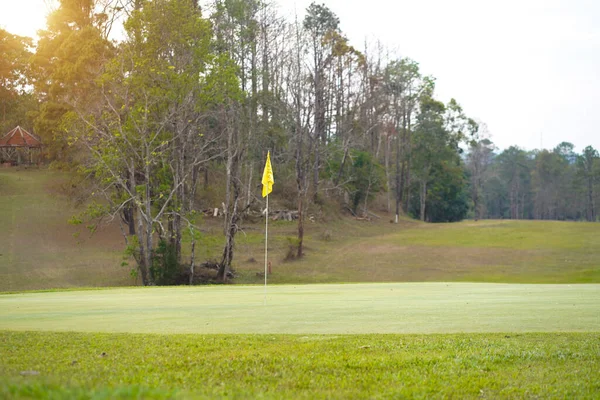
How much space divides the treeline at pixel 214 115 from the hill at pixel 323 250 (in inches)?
103

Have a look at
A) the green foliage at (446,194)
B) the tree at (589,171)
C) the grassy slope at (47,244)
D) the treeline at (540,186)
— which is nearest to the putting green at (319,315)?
the grassy slope at (47,244)

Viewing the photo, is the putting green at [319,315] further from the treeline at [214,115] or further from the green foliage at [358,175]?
the green foliage at [358,175]

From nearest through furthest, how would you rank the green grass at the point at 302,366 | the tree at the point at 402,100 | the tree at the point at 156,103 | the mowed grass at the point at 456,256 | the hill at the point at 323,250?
the green grass at the point at 302,366 → the tree at the point at 156,103 → the mowed grass at the point at 456,256 → the hill at the point at 323,250 → the tree at the point at 402,100

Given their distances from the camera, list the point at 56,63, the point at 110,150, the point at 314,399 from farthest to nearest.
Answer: the point at 56,63, the point at 110,150, the point at 314,399

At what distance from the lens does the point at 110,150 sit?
31.1 metres

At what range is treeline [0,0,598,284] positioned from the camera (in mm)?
32000

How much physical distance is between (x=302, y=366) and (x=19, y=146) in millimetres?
57796

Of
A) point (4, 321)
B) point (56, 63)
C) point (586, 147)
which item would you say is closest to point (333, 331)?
point (4, 321)

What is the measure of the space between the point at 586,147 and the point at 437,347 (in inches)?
4039

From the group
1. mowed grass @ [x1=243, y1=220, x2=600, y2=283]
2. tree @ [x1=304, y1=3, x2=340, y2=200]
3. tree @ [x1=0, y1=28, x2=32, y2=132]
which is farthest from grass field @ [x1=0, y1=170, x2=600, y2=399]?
tree @ [x1=0, y1=28, x2=32, y2=132]

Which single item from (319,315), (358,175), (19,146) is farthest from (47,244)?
(319,315)

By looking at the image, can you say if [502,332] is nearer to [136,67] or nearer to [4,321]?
[4,321]

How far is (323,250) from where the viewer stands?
44.0m

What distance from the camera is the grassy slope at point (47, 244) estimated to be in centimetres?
3606
